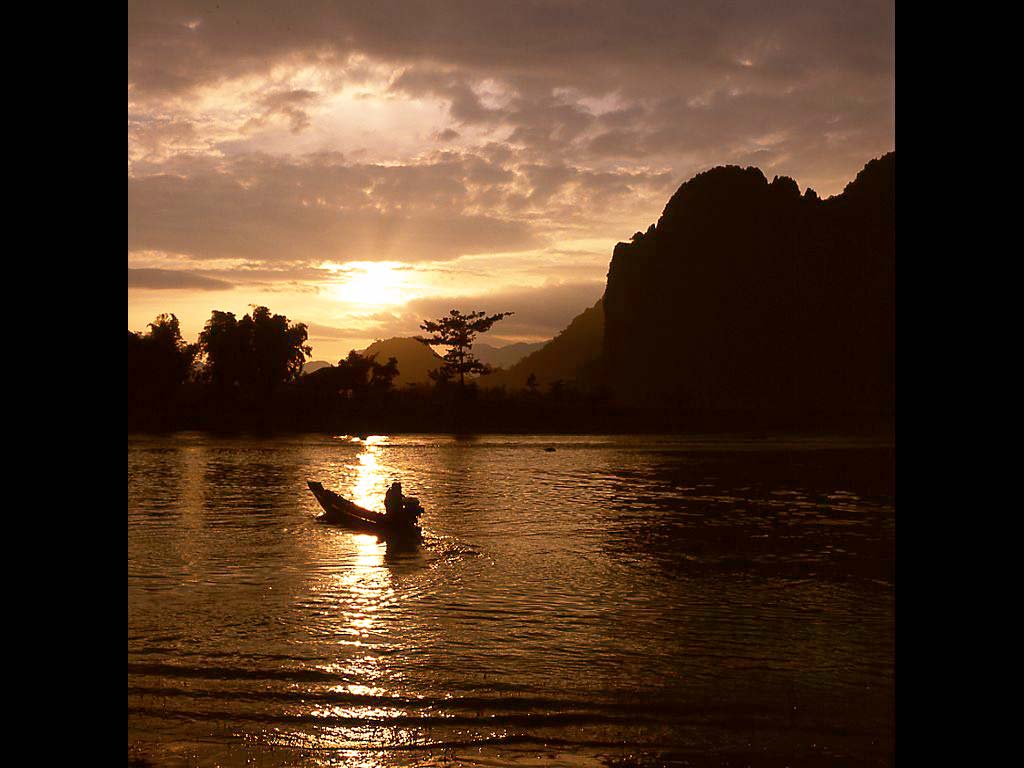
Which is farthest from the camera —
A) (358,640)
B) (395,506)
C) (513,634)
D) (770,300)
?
(770,300)

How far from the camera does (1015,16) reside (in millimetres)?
1936

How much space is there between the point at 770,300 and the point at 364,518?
93038 mm

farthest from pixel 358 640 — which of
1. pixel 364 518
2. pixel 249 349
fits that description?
pixel 249 349

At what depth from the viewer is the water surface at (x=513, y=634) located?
7340 mm

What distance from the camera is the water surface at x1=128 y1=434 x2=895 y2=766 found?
734cm

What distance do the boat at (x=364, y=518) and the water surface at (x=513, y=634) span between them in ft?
1.96

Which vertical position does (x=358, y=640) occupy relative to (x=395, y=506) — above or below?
below

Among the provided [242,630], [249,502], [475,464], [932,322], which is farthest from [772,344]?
[932,322]

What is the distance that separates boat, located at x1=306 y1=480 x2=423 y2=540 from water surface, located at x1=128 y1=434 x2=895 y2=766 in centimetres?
60

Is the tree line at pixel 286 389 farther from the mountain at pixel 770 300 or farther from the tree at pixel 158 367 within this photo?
the mountain at pixel 770 300

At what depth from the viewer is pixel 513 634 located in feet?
35.5

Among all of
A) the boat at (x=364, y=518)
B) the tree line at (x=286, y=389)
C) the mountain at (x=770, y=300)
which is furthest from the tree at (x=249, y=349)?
the boat at (x=364, y=518)

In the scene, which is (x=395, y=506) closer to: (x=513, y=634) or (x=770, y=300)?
(x=513, y=634)

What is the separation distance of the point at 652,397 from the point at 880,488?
68957 millimetres
